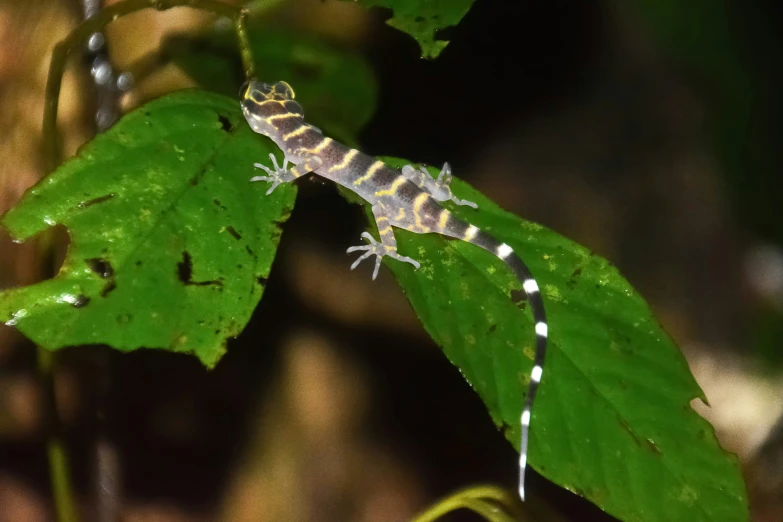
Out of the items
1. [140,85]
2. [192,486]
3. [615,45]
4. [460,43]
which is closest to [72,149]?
[140,85]

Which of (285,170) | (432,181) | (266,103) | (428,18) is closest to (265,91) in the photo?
(266,103)

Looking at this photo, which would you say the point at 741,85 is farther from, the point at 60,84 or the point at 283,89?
the point at 60,84

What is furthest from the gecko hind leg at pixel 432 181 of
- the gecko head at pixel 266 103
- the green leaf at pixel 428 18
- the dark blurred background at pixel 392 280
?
the dark blurred background at pixel 392 280

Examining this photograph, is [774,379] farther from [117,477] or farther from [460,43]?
[117,477]

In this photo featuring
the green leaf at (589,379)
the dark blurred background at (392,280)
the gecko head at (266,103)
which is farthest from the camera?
the dark blurred background at (392,280)

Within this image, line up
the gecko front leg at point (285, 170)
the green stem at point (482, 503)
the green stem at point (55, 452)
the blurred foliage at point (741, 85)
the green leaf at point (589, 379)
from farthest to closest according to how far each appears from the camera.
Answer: the blurred foliage at point (741, 85)
the green stem at point (55, 452)
the green stem at point (482, 503)
the gecko front leg at point (285, 170)
the green leaf at point (589, 379)

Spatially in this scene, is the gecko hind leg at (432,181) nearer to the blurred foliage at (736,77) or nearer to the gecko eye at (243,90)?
the gecko eye at (243,90)

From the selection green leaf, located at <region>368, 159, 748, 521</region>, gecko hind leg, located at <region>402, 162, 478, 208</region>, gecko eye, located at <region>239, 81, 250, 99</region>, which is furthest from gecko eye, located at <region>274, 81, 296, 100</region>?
green leaf, located at <region>368, 159, 748, 521</region>

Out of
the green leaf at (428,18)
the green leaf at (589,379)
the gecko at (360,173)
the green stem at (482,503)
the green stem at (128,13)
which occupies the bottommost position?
the green stem at (482,503)
